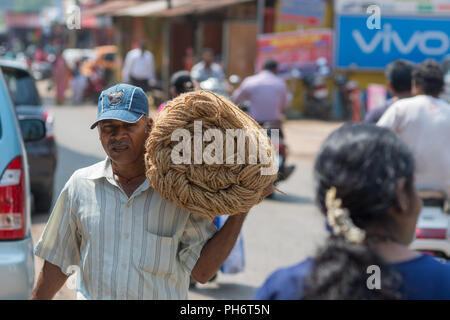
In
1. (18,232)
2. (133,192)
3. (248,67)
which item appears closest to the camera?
(133,192)

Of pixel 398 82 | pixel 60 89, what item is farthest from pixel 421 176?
pixel 60 89

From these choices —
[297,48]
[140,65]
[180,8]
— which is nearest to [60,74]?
[180,8]

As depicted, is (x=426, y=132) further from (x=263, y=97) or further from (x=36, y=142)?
(x=263, y=97)

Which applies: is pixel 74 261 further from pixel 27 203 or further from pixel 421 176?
pixel 421 176

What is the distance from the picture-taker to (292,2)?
65.7 ft

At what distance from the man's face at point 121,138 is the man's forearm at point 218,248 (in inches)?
17.6

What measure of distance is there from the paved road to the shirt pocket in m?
0.52

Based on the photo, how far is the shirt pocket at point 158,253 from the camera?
9.42ft

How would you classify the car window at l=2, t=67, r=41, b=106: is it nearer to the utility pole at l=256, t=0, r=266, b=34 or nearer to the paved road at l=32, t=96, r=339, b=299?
the paved road at l=32, t=96, r=339, b=299

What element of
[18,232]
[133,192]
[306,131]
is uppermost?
[133,192]

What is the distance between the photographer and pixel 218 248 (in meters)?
2.90

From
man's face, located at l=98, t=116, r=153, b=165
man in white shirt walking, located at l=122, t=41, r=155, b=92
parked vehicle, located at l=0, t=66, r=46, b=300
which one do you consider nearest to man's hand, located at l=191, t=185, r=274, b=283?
man's face, located at l=98, t=116, r=153, b=165

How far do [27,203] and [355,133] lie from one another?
3.03 metres

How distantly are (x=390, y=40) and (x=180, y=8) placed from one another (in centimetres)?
655
